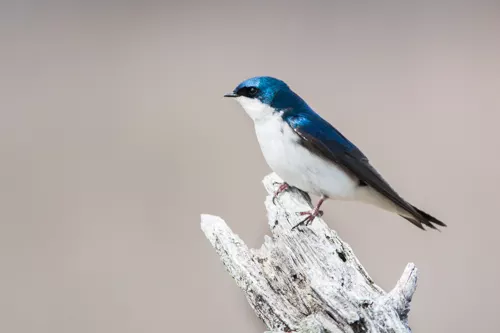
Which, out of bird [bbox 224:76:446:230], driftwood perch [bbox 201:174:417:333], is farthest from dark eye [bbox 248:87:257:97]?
driftwood perch [bbox 201:174:417:333]

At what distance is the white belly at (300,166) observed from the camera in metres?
1.13

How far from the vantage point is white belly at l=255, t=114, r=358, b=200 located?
1.13 metres

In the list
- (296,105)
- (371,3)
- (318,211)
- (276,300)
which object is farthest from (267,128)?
(371,3)

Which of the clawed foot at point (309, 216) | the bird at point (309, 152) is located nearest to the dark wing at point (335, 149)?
the bird at point (309, 152)

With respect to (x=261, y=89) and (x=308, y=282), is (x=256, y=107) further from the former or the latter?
(x=308, y=282)

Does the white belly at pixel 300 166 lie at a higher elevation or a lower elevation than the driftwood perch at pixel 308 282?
higher

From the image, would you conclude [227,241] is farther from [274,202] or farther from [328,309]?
[328,309]

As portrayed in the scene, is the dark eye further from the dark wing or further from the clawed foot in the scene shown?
the clawed foot

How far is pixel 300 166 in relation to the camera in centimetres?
113

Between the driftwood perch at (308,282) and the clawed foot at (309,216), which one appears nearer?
the driftwood perch at (308,282)

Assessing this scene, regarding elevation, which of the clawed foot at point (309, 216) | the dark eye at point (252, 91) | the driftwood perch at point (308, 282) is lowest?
the driftwood perch at point (308, 282)

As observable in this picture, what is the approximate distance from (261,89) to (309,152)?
135 mm

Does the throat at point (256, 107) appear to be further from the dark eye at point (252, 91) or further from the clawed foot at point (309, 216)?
the clawed foot at point (309, 216)

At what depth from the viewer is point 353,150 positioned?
1.14 m
